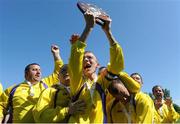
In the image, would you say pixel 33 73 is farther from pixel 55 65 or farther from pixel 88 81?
pixel 88 81

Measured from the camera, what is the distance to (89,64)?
4.76m

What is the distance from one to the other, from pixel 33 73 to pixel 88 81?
2.69m

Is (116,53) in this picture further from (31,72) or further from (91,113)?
(31,72)

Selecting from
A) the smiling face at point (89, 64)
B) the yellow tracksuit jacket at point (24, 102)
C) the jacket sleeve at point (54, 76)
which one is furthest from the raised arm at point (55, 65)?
the smiling face at point (89, 64)

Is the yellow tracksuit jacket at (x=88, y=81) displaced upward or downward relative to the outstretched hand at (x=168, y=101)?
downward

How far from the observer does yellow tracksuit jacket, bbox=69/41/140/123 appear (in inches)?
170

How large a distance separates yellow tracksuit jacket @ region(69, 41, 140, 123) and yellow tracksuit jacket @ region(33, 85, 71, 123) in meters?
0.15

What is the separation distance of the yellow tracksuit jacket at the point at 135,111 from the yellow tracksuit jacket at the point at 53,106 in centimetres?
97

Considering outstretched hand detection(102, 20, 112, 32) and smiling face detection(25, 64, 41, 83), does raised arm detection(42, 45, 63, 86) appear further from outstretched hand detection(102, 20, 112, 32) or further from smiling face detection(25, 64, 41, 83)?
outstretched hand detection(102, 20, 112, 32)

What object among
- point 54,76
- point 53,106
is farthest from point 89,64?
point 54,76

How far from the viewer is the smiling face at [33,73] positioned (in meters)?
7.08

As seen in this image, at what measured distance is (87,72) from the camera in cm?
475

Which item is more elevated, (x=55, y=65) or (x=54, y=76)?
(x=55, y=65)

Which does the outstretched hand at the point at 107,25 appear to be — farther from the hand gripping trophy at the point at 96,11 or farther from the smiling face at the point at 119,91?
the smiling face at the point at 119,91
